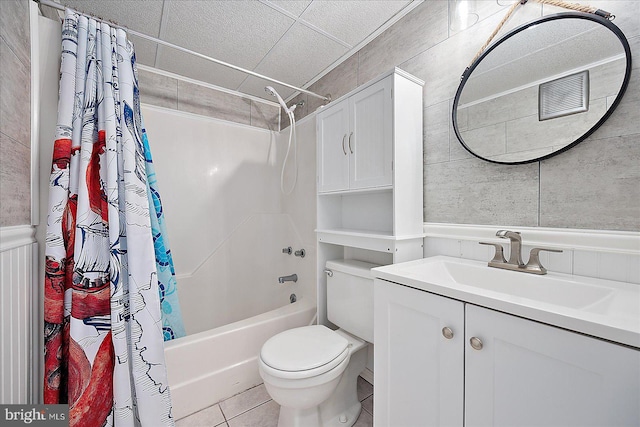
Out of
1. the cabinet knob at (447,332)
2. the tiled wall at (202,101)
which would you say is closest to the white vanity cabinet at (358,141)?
the cabinet knob at (447,332)

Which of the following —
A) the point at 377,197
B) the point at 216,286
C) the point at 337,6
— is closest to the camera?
the point at 337,6

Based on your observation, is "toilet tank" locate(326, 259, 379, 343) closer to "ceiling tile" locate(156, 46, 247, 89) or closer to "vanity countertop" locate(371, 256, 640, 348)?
"vanity countertop" locate(371, 256, 640, 348)

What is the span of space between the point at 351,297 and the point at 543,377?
0.88 m

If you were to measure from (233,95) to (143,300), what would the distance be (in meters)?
1.90

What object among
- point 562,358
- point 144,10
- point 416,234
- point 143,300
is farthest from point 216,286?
point 562,358

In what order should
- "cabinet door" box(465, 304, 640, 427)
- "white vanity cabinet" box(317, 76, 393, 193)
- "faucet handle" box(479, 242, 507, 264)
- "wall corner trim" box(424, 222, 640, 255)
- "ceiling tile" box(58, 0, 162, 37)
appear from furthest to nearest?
"ceiling tile" box(58, 0, 162, 37) → "white vanity cabinet" box(317, 76, 393, 193) → "faucet handle" box(479, 242, 507, 264) → "wall corner trim" box(424, 222, 640, 255) → "cabinet door" box(465, 304, 640, 427)

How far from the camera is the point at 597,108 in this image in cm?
85

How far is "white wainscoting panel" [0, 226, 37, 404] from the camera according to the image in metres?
0.73

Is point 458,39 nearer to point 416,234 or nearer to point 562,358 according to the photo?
point 416,234

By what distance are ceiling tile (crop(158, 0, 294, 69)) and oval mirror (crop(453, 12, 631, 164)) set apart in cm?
115

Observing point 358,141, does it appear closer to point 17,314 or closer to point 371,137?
point 371,137

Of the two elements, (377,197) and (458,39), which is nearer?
(458,39)

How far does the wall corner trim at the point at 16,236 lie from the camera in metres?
0.73

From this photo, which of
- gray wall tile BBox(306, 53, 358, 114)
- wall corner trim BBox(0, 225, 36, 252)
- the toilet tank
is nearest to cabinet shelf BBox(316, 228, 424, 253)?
the toilet tank
